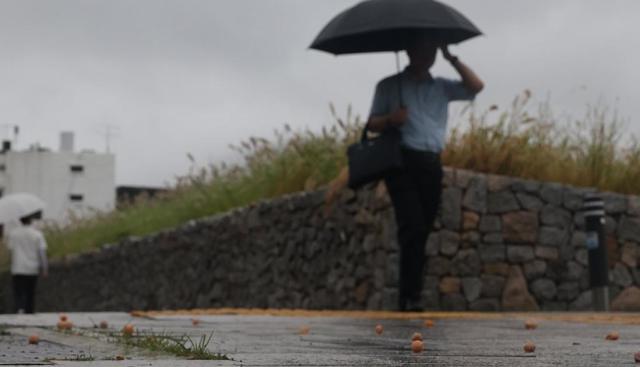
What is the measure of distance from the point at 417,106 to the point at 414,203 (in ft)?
2.34

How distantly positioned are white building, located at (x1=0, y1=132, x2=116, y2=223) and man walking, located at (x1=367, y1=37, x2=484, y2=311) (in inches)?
2218

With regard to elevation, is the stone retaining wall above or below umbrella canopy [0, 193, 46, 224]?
below

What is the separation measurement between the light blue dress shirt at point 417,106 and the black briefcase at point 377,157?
0.12m

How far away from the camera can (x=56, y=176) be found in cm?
6512

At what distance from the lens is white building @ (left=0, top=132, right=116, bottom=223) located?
6488 cm

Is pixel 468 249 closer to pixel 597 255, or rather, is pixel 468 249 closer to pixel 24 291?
pixel 597 255

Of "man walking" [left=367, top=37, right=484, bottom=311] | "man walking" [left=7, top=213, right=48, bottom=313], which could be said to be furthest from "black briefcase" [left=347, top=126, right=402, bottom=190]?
"man walking" [left=7, top=213, right=48, bottom=313]

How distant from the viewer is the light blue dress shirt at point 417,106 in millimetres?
8938

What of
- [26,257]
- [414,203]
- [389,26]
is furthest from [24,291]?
[414,203]

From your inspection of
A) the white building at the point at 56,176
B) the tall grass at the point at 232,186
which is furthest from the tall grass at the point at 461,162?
the white building at the point at 56,176

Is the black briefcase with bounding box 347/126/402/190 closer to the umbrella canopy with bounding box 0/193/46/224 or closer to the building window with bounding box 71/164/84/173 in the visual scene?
the umbrella canopy with bounding box 0/193/46/224

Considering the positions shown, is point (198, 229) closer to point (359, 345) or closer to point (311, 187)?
point (311, 187)

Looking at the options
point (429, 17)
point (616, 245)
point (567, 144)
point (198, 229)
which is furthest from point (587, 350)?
point (198, 229)

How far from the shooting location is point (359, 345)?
187 inches
